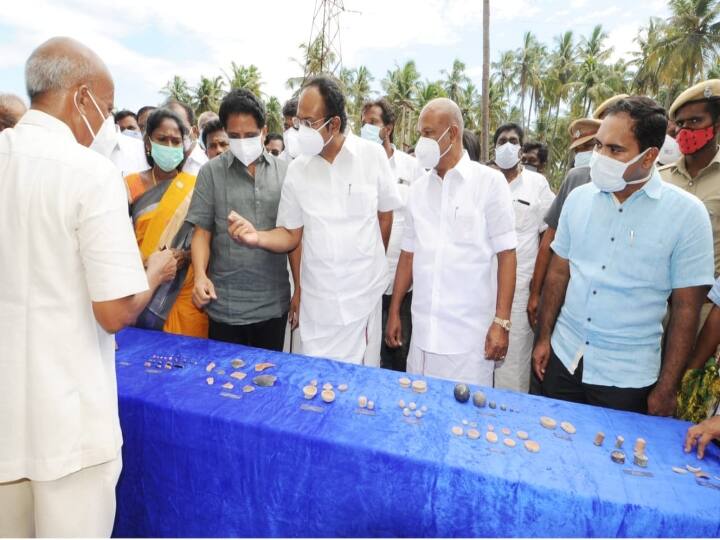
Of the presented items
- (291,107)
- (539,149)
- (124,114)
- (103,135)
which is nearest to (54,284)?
(103,135)

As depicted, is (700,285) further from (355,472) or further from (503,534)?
(355,472)

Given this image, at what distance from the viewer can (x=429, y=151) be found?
251cm

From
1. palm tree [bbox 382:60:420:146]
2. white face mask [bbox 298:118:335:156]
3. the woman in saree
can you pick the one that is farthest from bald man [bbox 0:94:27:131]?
palm tree [bbox 382:60:420:146]

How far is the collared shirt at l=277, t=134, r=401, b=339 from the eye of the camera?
2.64 metres

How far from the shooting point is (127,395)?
1.82 metres

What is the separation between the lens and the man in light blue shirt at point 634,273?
1.96 metres

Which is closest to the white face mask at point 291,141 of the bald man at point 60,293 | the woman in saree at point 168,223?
the woman in saree at point 168,223

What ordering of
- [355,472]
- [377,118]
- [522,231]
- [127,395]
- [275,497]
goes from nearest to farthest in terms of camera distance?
1. [355,472]
2. [275,497]
3. [127,395]
4. [522,231]
5. [377,118]

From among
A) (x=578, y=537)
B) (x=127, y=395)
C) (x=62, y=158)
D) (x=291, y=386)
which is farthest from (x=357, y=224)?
(x=578, y=537)

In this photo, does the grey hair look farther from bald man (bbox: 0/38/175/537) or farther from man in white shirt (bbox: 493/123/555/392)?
man in white shirt (bbox: 493/123/555/392)

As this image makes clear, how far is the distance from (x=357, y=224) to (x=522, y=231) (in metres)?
1.66

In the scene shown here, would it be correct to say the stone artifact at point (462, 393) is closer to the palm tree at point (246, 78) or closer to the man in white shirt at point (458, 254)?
the man in white shirt at point (458, 254)

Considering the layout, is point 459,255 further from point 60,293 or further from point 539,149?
point 539,149

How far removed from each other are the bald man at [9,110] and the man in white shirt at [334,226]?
69.2 inches
